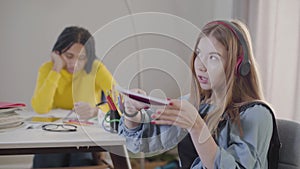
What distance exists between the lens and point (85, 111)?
1.50 m

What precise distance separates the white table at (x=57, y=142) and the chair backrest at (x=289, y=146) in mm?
445

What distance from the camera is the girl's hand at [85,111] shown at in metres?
1.45

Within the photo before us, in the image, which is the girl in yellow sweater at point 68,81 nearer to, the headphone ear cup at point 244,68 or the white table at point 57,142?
the white table at point 57,142

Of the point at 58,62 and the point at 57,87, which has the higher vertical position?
the point at 58,62

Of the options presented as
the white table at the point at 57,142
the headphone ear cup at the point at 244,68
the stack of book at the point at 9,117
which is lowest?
the white table at the point at 57,142

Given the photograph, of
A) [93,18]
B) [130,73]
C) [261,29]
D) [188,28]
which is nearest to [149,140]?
[130,73]

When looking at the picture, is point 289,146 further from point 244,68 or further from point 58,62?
point 58,62

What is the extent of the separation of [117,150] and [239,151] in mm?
432

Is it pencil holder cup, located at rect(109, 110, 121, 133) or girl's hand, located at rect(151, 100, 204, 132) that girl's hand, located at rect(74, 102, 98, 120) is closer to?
pencil holder cup, located at rect(109, 110, 121, 133)

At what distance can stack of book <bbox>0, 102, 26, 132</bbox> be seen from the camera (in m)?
1.33

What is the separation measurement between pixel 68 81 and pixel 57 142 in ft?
2.96

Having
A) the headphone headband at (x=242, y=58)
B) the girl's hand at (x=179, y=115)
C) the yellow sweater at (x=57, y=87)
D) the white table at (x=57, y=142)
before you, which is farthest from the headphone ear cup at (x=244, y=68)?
the yellow sweater at (x=57, y=87)

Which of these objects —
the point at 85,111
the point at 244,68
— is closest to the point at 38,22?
the point at 85,111

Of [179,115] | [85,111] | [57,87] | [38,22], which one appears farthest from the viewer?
[38,22]
